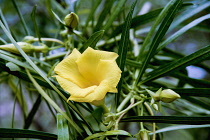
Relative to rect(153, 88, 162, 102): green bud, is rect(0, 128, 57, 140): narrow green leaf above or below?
below

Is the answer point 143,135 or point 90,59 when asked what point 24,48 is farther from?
point 143,135

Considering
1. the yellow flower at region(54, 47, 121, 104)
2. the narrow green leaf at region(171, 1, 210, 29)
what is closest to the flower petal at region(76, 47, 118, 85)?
the yellow flower at region(54, 47, 121, 104)

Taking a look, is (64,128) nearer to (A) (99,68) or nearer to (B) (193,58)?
A: (A) (99,68)

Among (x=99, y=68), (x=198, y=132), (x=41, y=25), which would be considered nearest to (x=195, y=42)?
(x=198, y=132)

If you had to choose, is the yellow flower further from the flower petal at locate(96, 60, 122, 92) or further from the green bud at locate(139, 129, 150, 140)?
the green bud at locate(139, 129, 150, 140)

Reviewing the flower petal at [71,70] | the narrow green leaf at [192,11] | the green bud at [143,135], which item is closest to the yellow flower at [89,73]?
the flower petal at [71,70]

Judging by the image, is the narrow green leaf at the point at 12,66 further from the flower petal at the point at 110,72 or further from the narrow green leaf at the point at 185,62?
the narrow green leaf at the point at 185,62
